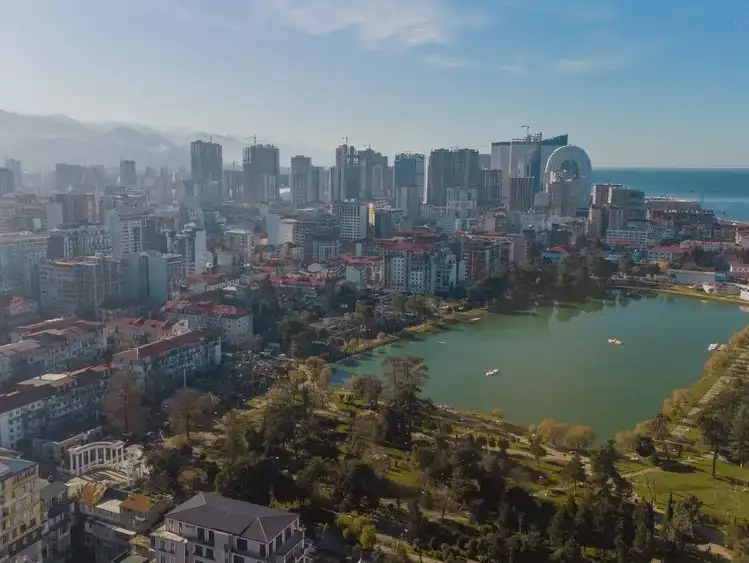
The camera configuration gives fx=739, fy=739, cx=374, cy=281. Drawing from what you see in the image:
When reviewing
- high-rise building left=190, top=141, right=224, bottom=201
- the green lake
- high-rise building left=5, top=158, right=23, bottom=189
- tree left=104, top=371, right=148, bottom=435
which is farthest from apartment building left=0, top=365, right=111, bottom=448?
high-rise building left=190, top=141, right=224, bottom=201

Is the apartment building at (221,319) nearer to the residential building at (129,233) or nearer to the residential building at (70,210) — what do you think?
the residential building at (129,233)

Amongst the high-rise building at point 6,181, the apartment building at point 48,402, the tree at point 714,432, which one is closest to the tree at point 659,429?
the tree at point 714,432

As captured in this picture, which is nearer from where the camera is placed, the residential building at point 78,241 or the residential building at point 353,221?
the residential building at point 78,241

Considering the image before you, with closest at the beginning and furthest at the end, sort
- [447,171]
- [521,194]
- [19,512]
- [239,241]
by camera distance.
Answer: [19,512]
[239,241]
[521,194]
[447,171]

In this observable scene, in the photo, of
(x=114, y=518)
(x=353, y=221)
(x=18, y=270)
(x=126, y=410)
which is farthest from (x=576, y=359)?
(x=353, y=221)

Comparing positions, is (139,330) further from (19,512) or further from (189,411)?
(19,512)
